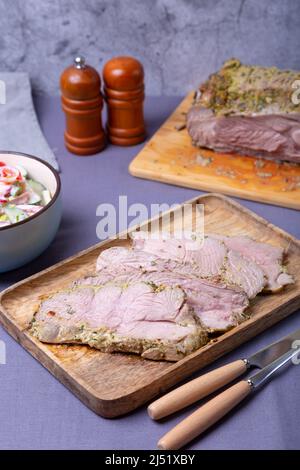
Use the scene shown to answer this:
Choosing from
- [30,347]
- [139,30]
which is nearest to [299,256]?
[30,347]

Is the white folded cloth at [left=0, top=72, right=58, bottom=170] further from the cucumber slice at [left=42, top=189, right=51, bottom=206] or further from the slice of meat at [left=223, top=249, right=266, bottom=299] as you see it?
the slice of meat at [left=223, top=249, right=266, bottom=299]

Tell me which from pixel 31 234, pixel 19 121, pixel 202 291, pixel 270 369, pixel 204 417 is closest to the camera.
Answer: pixel 204 417

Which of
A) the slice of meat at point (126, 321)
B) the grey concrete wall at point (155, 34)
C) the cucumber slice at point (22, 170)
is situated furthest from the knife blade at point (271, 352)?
the grey concrete wall at point (155, 34)

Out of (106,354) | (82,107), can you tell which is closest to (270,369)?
(106,354)

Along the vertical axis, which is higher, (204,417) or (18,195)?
(18,195)

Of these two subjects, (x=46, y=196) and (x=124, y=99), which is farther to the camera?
(x=124, y=99)

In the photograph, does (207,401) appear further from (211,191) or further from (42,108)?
(42,108)

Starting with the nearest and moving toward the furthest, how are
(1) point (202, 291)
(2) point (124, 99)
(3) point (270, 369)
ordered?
1. (3) point (270, 369)
2. (1) point (202, 291)
3. (2) point (124, 99)

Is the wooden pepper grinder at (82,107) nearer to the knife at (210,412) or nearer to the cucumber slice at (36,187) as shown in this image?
the cucumber slice at (36,187)

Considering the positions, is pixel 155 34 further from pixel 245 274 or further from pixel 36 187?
pixel 245 274

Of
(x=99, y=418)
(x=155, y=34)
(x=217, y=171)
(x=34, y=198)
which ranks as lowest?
(x=99, y=418)
